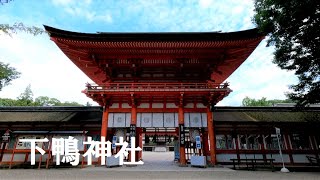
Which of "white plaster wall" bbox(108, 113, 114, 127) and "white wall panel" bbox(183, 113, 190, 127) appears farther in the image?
"white plaster wall" bbox(108, 113, 114, 127)

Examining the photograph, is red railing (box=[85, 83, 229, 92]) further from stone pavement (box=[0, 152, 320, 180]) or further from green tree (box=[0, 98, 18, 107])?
green tree (box=[0, 98, 18, 107])

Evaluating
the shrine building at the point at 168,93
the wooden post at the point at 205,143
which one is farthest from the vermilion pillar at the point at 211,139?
the wooden post at the point at 205,143

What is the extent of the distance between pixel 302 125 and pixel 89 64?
53.9ft

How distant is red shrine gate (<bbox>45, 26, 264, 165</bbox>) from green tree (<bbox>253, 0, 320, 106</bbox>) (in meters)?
1.09

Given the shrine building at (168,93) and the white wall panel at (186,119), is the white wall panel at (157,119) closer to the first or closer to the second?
the shrine building at (168,93)

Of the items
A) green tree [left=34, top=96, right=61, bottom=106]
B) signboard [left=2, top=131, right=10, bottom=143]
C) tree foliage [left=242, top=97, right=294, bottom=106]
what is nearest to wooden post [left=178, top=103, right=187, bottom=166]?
signboard [left=2, top=131, right=10, bottom=143]

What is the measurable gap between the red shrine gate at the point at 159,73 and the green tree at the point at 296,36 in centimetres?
109

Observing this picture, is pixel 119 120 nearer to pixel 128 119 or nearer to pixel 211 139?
pixel 128 119

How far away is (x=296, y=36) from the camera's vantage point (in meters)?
12.8

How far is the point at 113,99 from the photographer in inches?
593

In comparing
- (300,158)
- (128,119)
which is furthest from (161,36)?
(300,158)

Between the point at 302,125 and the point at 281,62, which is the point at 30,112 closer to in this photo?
the point at 281,62

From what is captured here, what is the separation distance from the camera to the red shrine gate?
1361 cm

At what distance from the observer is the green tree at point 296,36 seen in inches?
460
